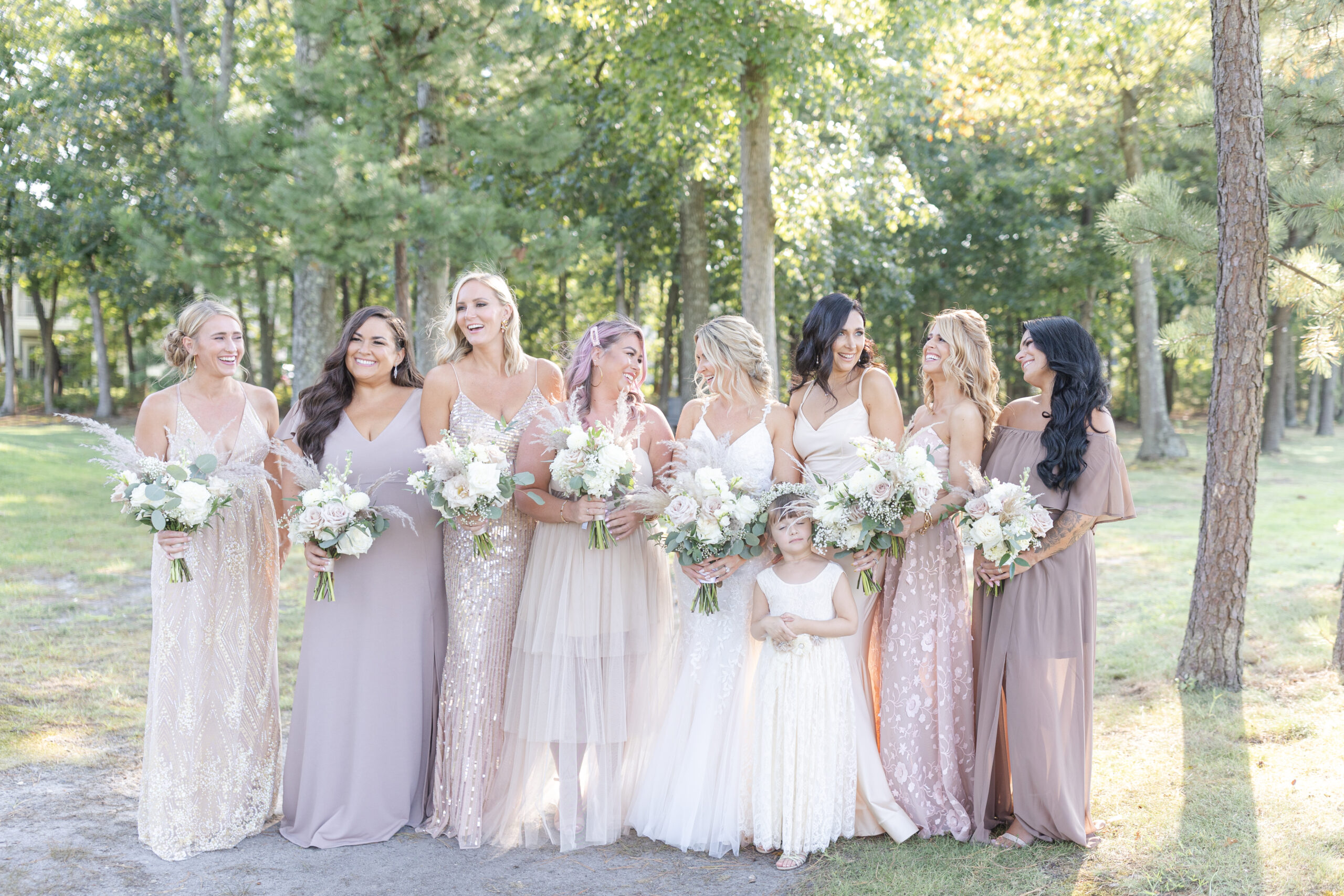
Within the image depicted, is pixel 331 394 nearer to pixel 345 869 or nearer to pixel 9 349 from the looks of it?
pixel 345 869

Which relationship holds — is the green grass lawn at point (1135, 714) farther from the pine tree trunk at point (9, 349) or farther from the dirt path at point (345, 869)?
the pine tree trunk at point (9, 349)

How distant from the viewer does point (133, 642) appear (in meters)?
8.12

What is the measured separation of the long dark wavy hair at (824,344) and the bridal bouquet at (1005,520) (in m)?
0.95

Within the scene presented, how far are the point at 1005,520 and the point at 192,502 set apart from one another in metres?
3.54

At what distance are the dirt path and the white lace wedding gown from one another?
4.9 inches

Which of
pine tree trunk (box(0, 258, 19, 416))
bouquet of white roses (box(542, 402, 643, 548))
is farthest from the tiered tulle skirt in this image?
pine tree trunk (box(0, 258, 19, 416))

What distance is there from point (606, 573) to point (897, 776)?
1679 mm

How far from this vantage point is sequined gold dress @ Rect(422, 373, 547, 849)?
4727 millimetres

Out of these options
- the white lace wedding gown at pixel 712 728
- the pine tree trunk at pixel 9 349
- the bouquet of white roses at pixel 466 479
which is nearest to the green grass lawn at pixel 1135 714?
the white lace wedding gown at pixel 712 728

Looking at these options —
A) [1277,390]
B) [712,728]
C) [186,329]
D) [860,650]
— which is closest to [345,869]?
[712,728]

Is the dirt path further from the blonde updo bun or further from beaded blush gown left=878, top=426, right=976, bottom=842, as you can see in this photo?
the blonde updo bun

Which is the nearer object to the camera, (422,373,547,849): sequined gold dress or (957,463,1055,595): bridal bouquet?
(957,463,1055,595): bridal bouquet

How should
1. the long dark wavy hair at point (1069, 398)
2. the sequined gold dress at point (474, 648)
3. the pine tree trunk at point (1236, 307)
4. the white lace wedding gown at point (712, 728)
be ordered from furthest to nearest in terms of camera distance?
the pine tree trunk at point (1236, 307) < the sequined gold dress at point (474, 648) < the white lace wedding gown at point (712, 728) < the long dark wavy hair at point (1069, 398)

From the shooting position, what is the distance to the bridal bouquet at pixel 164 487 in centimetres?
426
